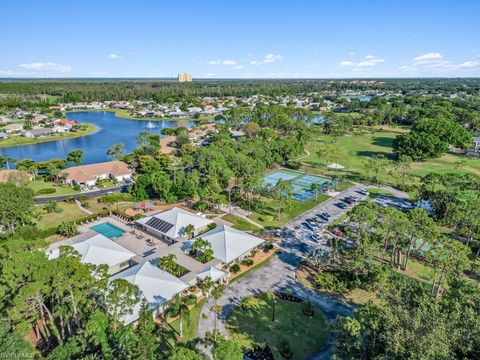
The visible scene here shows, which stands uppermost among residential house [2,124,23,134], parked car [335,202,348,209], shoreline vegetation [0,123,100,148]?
residential house [2,124,23,134]

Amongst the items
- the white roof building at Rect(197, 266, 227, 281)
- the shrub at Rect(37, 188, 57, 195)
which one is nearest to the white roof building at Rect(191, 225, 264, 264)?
the white roof building at Rect(197, 266, 227, 281)

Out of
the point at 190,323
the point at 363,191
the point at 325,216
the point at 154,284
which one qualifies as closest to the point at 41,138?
the point at 154,284

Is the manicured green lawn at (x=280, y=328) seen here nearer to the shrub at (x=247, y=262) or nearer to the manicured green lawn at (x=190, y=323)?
the manicured green lawn at (x=190, y=323)

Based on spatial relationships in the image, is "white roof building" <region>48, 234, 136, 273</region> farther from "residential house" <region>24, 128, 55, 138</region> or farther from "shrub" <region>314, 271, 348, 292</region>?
"residential house" <region>24, 128, 55, 138</region>

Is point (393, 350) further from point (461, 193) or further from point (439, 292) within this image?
point (461, 193)

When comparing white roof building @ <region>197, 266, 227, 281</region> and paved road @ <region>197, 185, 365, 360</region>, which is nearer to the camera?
paved road @ <region>197, 185, 365, 360</region>

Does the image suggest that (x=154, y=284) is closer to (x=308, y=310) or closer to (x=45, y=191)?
(x=308, y=310)
